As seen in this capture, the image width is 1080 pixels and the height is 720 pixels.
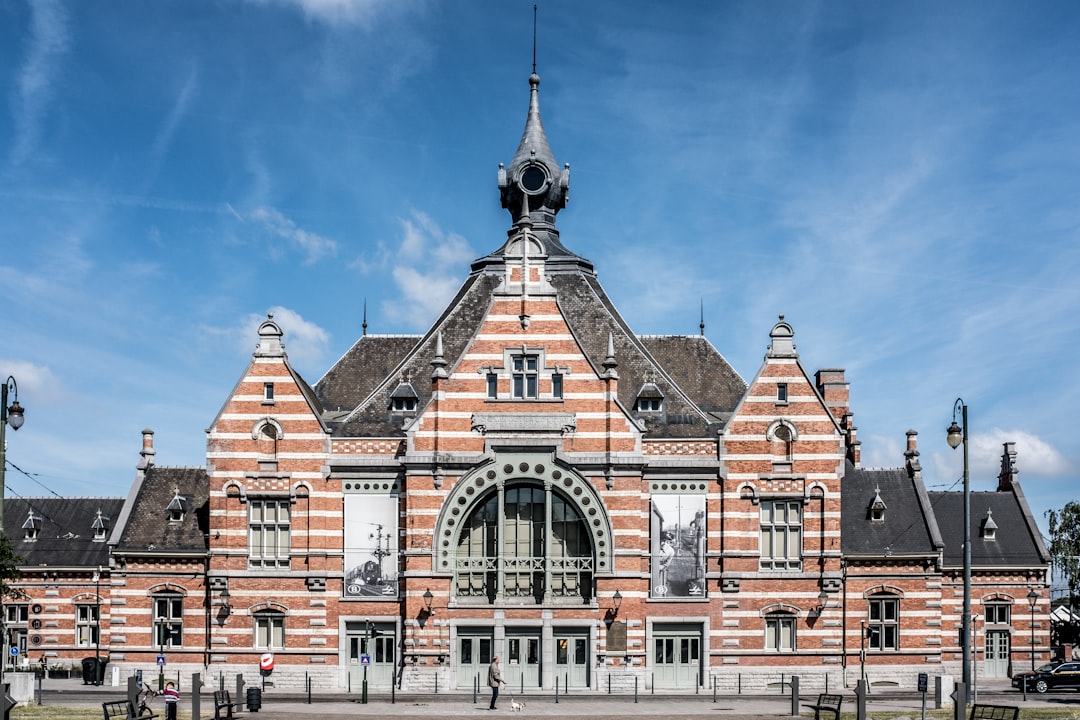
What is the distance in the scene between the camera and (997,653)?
170 feet

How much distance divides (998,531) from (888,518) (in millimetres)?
7825

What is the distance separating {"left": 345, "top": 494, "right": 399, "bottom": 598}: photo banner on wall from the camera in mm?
45188

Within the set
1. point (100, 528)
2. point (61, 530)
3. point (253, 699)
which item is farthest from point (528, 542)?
point (61, 530)

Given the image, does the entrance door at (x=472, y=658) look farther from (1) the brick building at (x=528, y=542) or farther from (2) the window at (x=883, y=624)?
(2) the window at (x=883, y=624)

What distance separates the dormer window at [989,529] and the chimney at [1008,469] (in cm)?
282

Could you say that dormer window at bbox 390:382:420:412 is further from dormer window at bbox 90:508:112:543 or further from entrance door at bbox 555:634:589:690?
dormer window at bbox 90:508:112:543

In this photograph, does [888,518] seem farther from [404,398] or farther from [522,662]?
[404,398]

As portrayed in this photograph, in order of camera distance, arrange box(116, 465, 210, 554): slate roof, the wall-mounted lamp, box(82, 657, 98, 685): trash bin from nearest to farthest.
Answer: the wall-mounted lamp
box(116, 465, 210, 554): slate roof
box(82, 657, 98, 685): trash bin

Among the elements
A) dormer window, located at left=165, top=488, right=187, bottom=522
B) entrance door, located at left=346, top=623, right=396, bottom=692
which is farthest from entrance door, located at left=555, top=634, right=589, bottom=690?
dormer window, located at left=165, top=488, right=187, bottom=522

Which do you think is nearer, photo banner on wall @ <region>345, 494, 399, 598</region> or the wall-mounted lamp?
the wall-mounted lamp

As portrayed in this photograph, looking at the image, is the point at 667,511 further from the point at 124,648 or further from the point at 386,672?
the point at 124,648

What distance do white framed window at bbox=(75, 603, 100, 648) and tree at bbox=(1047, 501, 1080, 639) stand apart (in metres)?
47.9

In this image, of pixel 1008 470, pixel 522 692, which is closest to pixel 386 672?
pixel 522 692

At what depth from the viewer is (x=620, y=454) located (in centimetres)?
4462
